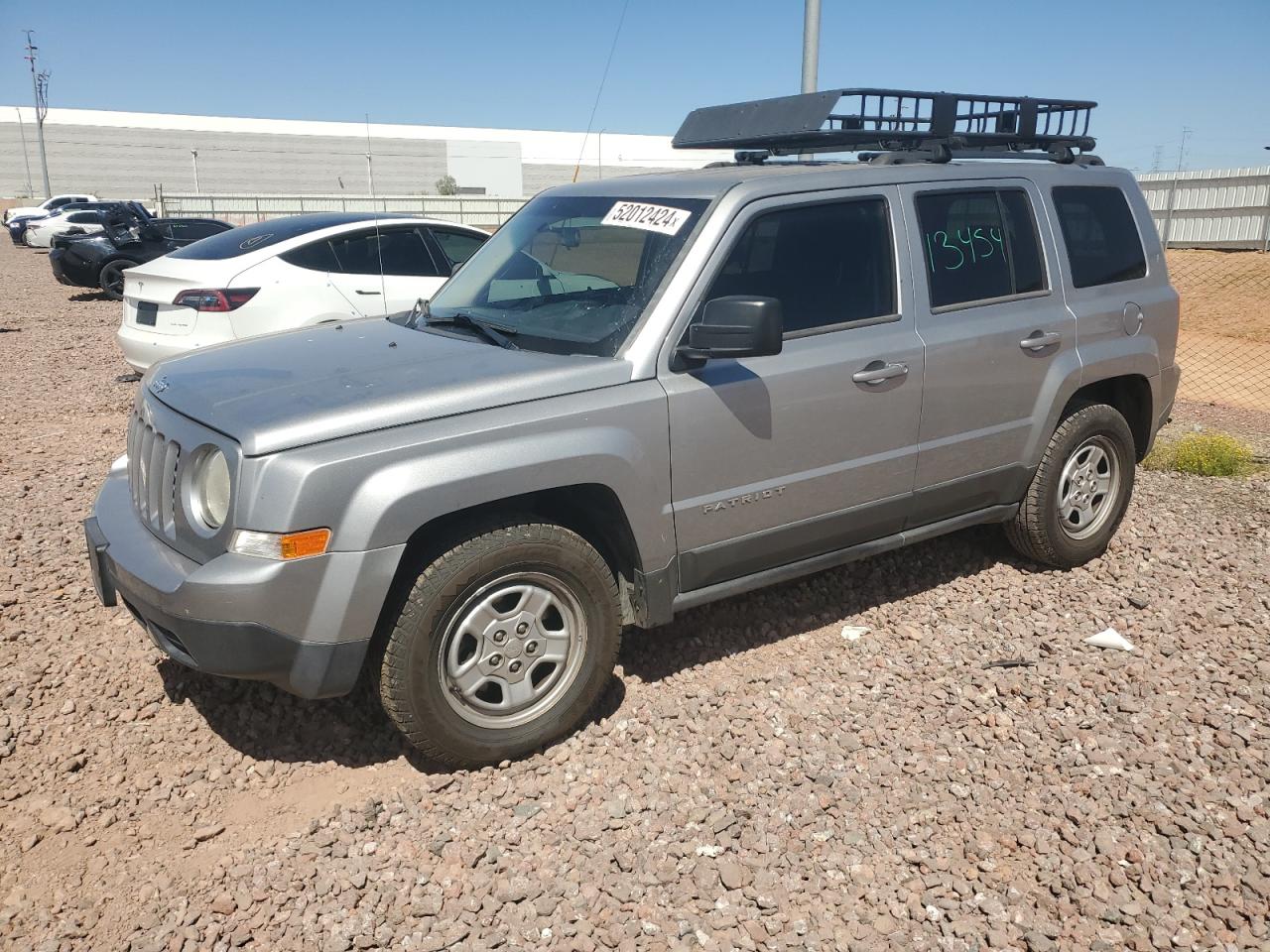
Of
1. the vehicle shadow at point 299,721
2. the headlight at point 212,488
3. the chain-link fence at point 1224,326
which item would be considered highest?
the headlight at point 212,488

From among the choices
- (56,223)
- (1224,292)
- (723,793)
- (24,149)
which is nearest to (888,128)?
(723,793)

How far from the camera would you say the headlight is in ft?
10.8

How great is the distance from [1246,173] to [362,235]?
23626mm

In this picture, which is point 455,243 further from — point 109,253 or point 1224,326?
point 1224,326

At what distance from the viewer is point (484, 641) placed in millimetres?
3531

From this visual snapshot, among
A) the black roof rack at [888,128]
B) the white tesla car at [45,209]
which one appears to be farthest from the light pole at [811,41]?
the white tesla car at [45,209]

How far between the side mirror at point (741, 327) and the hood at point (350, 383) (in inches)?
12.8

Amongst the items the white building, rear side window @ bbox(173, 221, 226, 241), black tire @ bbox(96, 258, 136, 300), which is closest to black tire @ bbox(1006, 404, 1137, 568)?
black tire @ bbox(96, 258, 136, 300)

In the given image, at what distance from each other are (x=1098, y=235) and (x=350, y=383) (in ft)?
12.5

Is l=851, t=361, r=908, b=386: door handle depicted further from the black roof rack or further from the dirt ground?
the dirt ground

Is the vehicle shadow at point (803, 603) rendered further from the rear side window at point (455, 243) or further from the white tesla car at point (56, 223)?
the white tesla car at point (56, 223)

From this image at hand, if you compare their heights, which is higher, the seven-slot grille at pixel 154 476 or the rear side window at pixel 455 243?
the rear side window at pixel 455 243

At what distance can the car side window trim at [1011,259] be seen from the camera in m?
4.46

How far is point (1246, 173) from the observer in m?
24.4
